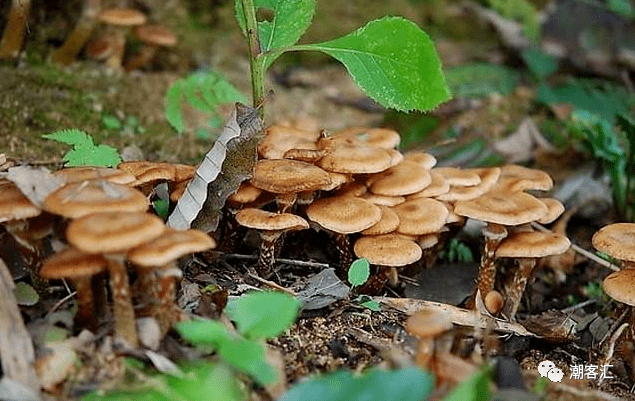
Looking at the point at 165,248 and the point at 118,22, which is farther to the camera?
the point at 118,22

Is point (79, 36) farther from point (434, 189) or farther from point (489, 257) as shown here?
point (489, 257)

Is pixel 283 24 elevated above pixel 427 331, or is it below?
above

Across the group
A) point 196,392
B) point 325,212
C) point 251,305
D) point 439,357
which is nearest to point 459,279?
point 325,212

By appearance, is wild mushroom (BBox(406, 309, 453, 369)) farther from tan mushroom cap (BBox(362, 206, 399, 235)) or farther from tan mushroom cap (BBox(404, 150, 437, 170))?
tan mushroom cap (BBox(404, 150, 437, 170))

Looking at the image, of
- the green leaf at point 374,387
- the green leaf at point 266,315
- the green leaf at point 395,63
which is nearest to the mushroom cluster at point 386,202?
the green leaf at point 395,63

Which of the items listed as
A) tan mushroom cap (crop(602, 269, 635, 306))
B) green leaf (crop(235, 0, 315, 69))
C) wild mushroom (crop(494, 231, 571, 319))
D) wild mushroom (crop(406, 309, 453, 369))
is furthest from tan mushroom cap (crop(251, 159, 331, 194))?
tan mushroom cap (crop(602, 269, 635, 306))

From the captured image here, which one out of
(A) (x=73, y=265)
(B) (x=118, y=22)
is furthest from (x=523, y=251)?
(B) (x=118, y=22)

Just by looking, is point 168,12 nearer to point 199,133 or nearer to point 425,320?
point 199,133
